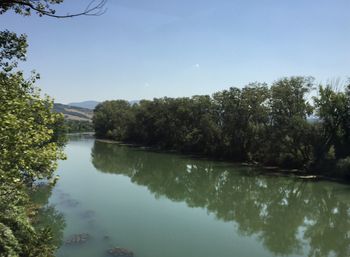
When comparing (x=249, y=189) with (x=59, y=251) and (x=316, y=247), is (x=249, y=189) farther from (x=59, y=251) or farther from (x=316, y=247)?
(x=59, y=251)

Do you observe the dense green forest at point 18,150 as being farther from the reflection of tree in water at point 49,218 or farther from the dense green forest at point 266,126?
the dense green forest at point 266,126

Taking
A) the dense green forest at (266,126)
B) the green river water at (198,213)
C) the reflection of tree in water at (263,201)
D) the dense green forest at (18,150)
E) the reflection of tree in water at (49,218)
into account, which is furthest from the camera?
the dense green forest at (266,126)

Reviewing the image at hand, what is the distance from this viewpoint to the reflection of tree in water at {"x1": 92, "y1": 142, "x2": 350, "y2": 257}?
21406mm

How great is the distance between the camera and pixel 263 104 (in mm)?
55250

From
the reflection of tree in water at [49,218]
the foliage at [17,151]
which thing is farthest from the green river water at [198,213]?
the foliage at [17,151]

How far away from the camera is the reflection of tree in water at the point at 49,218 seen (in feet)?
63.1

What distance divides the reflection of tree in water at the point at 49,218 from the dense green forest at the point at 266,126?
3057cm

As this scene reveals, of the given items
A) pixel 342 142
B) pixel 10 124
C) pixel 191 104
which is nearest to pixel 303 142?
pixel 342 142

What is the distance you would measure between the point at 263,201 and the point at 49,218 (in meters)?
17.2

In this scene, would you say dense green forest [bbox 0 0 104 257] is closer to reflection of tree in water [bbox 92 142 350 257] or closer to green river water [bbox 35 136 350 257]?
green river water [bbox 35 136 350 257]

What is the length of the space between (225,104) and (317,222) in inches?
Answer: 1495

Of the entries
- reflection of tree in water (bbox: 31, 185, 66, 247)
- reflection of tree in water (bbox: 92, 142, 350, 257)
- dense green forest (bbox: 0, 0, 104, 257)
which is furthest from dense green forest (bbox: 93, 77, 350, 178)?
dense green forest (bbox: 0, 0, 104, 257)

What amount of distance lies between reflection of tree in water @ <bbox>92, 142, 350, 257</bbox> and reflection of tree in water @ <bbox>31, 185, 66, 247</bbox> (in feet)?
32.0

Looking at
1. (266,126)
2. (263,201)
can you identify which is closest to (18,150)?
(263,201)
